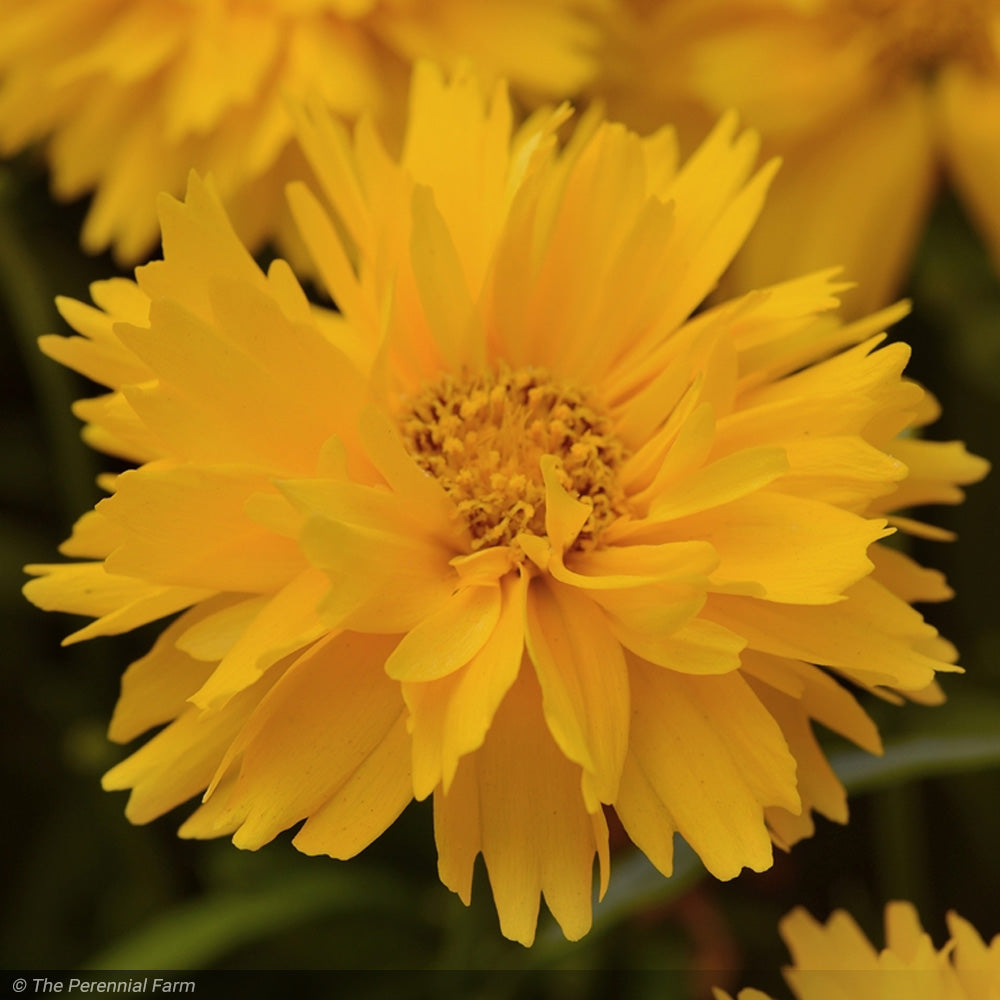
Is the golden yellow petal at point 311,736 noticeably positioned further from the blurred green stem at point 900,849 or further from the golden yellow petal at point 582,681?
the blurred green stem at point 900,849

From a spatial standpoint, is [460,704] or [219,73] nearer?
[460,704]

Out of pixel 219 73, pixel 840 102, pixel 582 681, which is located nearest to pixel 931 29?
pixel 840 102

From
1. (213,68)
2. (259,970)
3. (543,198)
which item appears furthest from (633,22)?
(259,970)

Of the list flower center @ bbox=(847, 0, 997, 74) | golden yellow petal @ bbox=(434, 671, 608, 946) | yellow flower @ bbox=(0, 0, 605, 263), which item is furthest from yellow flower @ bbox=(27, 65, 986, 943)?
flower center @ bbox=(847, 0, 997, 74)

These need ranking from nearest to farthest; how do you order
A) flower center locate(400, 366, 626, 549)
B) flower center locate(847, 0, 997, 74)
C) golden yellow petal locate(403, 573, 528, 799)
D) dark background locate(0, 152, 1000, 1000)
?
golden yellow petal locate(403, 573, 528, 799) < flower center locate(400, 366, 626, 549) < dark background locate(0, 152, 1000, 1000) < flower center locate(847, 0, 997, 74)

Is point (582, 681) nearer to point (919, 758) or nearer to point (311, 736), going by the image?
point (311, 736)

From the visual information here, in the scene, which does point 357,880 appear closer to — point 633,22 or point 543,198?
point 543,198

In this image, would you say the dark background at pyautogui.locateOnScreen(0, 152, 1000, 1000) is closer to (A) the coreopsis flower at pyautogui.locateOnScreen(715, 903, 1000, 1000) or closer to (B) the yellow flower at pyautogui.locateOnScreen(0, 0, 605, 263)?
(B) the yellow flower at pyautogui.locateOnScreen(0, 0, 605, 263)

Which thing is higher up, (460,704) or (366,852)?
(460,704)
